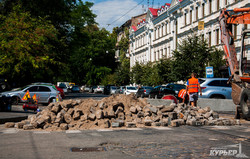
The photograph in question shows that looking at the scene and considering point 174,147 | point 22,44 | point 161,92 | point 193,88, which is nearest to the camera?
point 174,147

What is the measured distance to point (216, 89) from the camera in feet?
70.5

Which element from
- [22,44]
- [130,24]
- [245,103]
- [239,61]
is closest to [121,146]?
[245,103]

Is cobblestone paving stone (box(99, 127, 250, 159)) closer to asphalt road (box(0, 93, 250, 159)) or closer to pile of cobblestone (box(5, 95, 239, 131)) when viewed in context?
asphalt road (box(0, 93, 250, 159))

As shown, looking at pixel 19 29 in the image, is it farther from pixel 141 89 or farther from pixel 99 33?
pixel 99 33

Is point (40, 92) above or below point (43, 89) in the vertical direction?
below

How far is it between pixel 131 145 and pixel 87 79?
7329 cm

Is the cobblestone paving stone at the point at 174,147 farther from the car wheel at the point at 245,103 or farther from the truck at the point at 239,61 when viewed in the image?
the truck at the point at 239,61

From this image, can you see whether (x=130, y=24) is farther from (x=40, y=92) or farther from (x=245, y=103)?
(x=245, y=103)

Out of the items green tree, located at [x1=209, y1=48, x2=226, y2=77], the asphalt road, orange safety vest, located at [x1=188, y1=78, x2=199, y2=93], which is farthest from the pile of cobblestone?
green tree, located at [x1=209, y1=48, x2=226, y2=77]

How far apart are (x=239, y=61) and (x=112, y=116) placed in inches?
197

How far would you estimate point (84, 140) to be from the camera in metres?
9.52

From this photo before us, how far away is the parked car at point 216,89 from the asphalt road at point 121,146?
37.5ft

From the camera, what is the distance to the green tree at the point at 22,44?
2933 centimetres

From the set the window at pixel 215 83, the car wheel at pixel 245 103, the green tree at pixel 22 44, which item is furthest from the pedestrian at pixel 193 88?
the green tree at pixel 22 44
